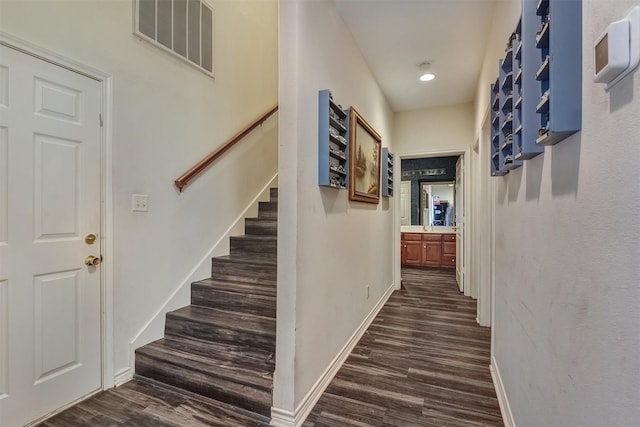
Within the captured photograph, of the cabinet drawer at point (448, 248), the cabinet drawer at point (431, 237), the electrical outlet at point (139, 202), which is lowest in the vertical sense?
the cabinet drawer at point (448, 248)

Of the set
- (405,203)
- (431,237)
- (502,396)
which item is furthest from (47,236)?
(405,203)

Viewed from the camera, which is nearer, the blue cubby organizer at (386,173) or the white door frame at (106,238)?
the white door frame at (106,238)

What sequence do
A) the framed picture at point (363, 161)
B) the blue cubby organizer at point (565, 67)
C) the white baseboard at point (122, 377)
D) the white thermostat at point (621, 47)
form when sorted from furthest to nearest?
the framed picture at point (363, 161), the white baseboard at point (122, 377), the blue cubby organizer at point (565, 67), the white thermostat at point (621, 47)

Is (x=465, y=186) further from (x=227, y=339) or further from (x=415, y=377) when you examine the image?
(x=227, y=339)

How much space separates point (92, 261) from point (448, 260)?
229 inches

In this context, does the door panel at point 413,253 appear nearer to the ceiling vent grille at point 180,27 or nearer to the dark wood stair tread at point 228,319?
the dark wood stair tread at point 228,319

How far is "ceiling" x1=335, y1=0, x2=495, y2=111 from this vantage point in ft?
6.99

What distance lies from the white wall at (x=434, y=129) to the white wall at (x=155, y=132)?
7.12ft

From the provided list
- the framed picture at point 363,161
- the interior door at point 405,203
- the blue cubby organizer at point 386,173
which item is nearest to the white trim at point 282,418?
the framed picture at point 363,161

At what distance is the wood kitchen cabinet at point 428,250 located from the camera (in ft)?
19.9

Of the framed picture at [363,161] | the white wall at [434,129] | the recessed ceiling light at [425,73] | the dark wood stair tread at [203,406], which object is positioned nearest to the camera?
the dark wood stair tread at [203,406]

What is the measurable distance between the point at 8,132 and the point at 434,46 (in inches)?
116

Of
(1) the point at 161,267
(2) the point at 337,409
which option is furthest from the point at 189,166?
(2) the point at 337,409

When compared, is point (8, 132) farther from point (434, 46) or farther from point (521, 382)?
point (434, 46)
